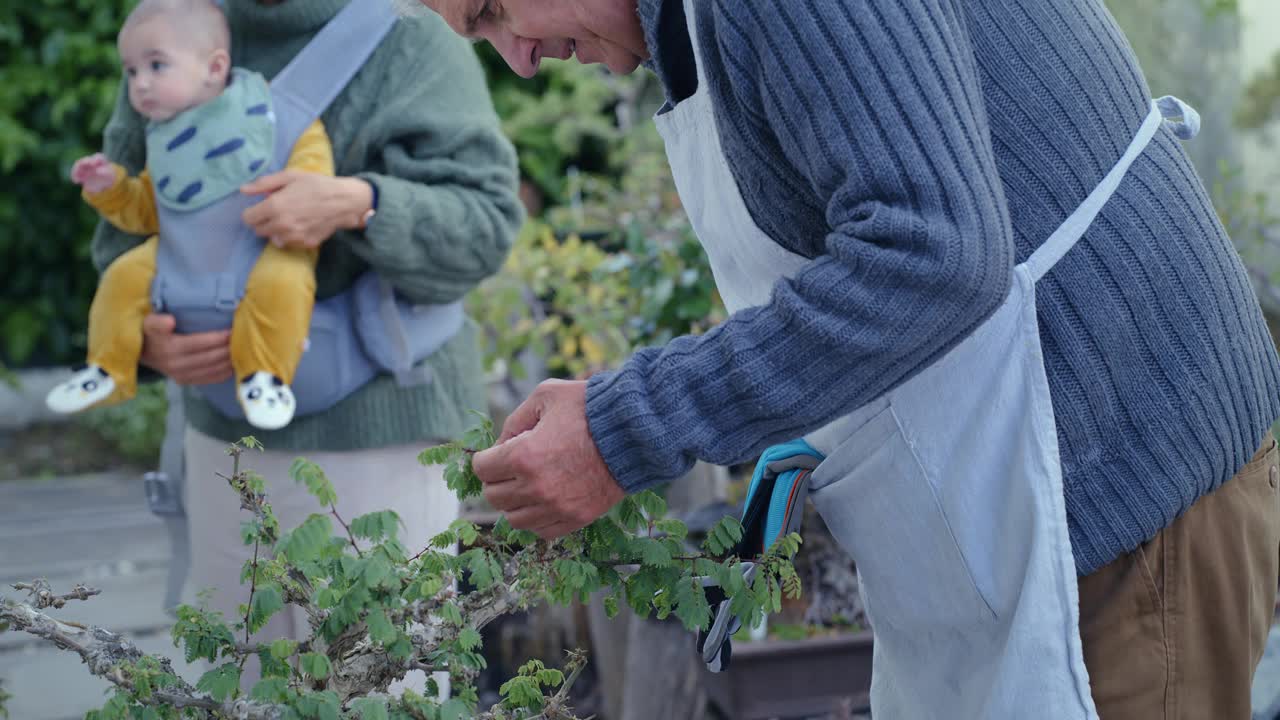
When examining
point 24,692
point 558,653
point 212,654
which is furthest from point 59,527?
point 212,654

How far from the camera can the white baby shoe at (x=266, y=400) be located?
1964 mm

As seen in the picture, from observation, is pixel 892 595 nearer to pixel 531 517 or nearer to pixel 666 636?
pixel 531 517

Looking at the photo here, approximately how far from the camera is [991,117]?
112cm

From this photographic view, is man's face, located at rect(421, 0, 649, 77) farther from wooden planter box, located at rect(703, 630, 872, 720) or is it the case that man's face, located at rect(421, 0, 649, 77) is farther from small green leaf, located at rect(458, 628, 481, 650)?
wooden planter box, located at rect(703, 630, 872, 720)

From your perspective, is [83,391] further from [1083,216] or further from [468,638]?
[1083,216]

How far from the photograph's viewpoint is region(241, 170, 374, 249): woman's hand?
199 centimetres

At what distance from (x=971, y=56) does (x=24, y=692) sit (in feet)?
9.33

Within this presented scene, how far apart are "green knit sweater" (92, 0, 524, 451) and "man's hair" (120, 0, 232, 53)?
0.03m

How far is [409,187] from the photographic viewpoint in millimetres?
2053

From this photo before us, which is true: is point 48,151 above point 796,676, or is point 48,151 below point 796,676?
below

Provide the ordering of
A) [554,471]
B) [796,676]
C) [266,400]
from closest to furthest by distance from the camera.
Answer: [554,471]
[266,400]
[796,676]

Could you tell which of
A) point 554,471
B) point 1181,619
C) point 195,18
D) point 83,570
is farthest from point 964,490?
point 83,570

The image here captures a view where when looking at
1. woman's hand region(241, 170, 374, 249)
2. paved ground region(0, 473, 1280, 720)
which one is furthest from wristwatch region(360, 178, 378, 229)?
paved ground region(0, 473, 1280, 720)

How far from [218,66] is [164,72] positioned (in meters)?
0.09
